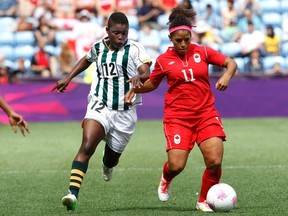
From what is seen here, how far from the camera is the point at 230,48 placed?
24750mm

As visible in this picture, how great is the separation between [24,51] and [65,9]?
1.79m

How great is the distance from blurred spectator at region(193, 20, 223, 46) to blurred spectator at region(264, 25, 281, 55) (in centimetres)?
130

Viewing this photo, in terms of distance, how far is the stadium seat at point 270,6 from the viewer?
26.8 meters

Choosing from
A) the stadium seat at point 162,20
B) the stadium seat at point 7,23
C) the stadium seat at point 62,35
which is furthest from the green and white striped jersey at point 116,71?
the stadium seat at point 7,23

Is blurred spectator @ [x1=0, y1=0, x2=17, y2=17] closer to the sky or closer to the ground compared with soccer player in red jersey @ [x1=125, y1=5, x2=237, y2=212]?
closer to the ground

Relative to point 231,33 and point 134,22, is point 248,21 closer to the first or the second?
point 231,33

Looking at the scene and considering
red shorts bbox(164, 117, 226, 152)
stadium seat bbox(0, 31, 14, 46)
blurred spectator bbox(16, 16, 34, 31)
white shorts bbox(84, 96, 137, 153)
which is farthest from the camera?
stadium seat bbox(0, 31, 14, 46)

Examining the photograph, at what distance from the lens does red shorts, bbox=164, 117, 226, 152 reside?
9.23 meters

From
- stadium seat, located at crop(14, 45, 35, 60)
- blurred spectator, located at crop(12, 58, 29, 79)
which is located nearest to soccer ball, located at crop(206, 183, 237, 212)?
blurred spectator, located at crop(12, 58, 29, 79)

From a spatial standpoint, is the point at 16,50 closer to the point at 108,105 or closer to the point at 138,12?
the point at 138,12

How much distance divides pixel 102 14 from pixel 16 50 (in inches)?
108

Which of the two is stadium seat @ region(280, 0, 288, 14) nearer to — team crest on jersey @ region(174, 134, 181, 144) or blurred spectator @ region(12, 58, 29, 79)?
blurred spectator @ region(12, 58, 29, 79)

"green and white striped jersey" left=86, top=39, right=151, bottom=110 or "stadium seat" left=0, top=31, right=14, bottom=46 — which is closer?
"green and white striped jersey" left=86, top=39, right=151, bottom=110

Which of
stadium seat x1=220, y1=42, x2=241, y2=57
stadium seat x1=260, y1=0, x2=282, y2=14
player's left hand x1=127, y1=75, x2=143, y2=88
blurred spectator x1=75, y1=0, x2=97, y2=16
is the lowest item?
stadium seat x1=220, y1=42, x2=241, y2=57
